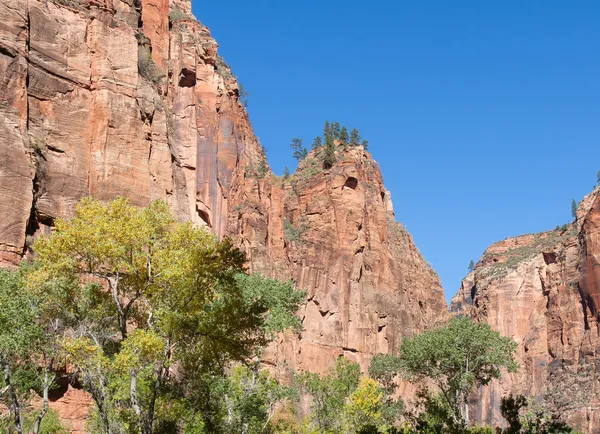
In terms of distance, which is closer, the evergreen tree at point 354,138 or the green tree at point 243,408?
the green tree at point 243,408

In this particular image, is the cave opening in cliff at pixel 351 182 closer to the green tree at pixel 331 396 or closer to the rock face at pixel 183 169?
the rock face at pixel 183 169

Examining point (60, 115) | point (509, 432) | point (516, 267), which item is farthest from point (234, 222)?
→ point (516, 267)

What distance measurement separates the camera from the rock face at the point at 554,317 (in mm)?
114188

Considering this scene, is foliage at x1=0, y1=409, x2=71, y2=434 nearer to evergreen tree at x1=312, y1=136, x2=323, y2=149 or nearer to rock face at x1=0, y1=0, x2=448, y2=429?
rock face at x1=0, y1=0, x2=448, y2=429

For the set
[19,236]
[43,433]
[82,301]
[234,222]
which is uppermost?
[234,222]

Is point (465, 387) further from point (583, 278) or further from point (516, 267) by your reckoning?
point (516, 267)

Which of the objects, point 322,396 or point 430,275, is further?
point 430,275

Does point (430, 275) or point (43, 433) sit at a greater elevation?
point (430, 275)

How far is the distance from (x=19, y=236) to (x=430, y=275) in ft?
305

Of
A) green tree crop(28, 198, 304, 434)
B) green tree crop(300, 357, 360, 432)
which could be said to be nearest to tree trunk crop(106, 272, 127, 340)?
green tree crop(28, 198, 304, 434)

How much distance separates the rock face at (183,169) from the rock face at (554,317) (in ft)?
Result: 63.4

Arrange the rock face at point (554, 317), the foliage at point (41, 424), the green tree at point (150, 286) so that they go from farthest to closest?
1. the rock face at point (554, 317)
2. the foliage at point (41, 424)
3. the green tree at point (150, 286)

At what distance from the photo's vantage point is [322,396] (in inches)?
2325

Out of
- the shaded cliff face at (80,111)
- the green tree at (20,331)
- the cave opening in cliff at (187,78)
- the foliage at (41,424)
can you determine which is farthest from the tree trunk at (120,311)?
the cave opening in cliff at (187,78)
